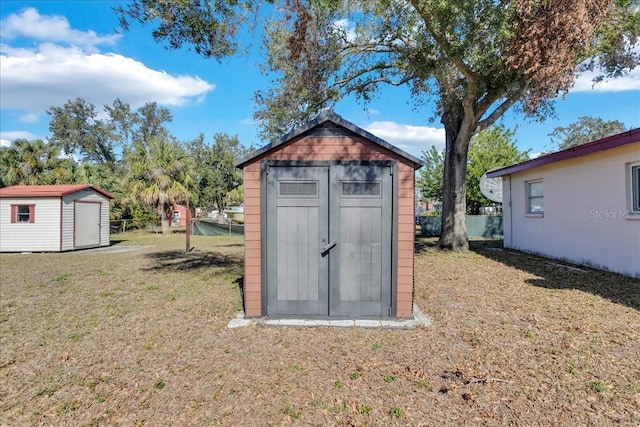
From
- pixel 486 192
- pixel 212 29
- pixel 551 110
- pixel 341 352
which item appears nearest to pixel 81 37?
pixel 212 29

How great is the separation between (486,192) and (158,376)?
48.9 ft

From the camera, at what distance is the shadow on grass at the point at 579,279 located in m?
5.58

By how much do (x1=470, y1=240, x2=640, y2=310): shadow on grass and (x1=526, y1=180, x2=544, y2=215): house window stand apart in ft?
5.33

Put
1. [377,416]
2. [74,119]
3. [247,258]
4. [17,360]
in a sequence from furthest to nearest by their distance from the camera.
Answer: [74,119]
[247,258]
[17,360]
[377,416]

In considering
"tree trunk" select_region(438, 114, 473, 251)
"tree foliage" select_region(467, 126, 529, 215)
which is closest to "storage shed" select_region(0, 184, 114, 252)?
"tree trunk" select_region(438, 114, 473, 251)

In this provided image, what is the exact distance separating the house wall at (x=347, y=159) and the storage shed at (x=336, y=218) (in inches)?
0.5

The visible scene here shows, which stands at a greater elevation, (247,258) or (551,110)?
(551,110)

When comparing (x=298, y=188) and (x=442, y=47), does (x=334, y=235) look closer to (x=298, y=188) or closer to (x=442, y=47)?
(x=298, y=188)

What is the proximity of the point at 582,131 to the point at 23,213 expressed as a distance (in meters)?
53.5

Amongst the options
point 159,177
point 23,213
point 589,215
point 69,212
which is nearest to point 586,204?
point 589,215

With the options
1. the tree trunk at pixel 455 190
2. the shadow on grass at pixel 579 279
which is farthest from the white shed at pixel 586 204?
the tree trunk at pixel 455 190

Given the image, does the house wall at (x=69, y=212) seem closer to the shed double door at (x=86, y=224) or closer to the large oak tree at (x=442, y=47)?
the shed double door at (x=86, y=224)

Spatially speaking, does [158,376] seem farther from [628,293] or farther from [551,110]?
[551,110]

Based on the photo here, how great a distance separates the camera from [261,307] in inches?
184
